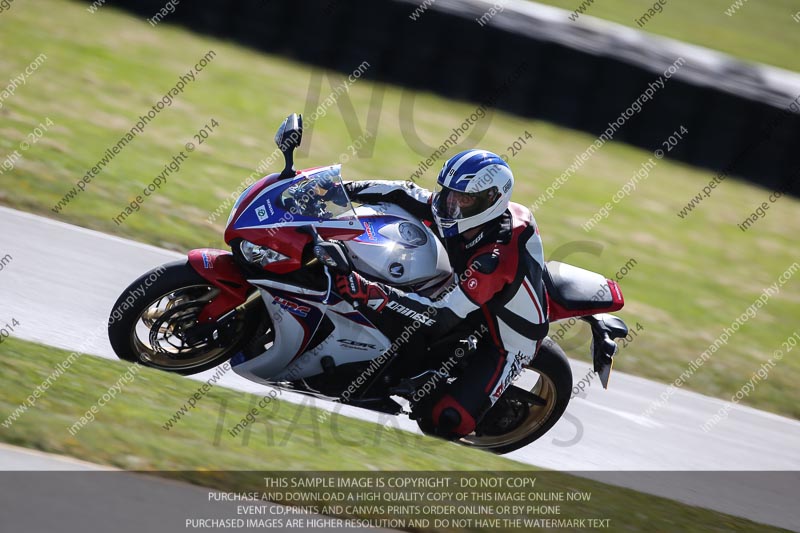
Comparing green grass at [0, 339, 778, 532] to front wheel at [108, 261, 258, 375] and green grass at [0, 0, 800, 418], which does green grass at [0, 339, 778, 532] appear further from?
green grass at [0, 0, 800, 418]

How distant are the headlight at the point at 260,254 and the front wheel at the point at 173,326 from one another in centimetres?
27

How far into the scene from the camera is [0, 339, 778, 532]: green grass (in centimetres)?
395

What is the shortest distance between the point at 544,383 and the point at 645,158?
24.6 ft

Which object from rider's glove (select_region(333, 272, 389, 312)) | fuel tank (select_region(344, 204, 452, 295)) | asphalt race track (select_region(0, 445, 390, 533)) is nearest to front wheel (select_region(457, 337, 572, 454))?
fuel tank (select_region(344, 204, 452, 295))

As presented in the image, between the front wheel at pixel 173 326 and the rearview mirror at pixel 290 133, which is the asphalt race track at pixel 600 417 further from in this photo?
the rearview mirror at pixel 290 133

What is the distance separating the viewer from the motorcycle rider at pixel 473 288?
485 centimetres

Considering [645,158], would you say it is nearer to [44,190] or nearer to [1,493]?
[44,190]

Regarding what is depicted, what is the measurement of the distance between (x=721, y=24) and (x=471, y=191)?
14.6 meters

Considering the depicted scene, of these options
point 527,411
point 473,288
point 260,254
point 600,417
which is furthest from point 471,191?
point 600,417

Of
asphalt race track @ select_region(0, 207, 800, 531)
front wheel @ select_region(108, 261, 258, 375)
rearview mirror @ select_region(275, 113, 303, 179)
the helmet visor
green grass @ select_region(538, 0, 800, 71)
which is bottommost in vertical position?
green grass @ select_region(538, 0, 800, 71)

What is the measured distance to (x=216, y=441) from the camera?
4.31 metres

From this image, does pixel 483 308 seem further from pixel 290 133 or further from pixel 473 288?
pixel 290 133

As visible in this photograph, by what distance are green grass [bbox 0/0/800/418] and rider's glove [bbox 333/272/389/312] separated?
3113 millimetres

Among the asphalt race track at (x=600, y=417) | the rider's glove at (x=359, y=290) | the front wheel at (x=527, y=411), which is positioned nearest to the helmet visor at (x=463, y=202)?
the rider's glove at (x=359, y=290)
